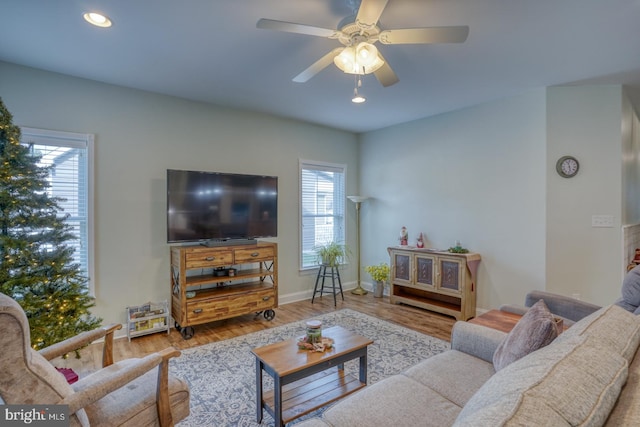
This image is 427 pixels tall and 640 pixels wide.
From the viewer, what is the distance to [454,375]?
174cm

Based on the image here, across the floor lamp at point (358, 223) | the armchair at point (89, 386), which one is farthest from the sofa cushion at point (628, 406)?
the floor lamp at point (358, 223)

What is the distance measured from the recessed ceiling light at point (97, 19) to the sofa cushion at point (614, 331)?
3.27 m

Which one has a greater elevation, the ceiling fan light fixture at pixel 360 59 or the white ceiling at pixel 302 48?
the white ceiling at pixel 302 48

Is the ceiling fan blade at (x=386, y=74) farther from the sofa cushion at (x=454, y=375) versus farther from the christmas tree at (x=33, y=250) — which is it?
the christmas tree at (x=33, y=250)

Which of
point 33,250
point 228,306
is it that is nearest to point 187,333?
point 228,306

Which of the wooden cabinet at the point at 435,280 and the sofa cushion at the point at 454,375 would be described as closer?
the sofa cushion at the point at 454,375

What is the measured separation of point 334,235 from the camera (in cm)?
546

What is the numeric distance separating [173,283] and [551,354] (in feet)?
12.2

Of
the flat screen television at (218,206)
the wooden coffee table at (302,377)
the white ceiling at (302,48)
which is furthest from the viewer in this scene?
the flat screen television at (218,206)

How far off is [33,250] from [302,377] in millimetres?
2276

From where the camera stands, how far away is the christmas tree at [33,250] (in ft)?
7.54

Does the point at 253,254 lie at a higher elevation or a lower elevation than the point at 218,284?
higher

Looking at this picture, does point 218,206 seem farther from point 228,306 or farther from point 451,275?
point 451,275

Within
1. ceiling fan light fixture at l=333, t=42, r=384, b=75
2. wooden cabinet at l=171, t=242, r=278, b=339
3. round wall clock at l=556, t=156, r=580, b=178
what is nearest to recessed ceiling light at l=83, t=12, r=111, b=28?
ceiling fan light fixture at l=333, t=42, r=384, b=75
